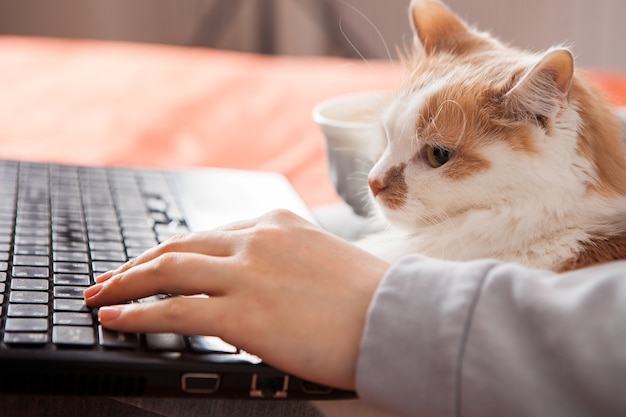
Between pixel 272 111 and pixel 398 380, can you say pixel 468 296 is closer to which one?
pixel 398 380

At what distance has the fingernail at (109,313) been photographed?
600 mm

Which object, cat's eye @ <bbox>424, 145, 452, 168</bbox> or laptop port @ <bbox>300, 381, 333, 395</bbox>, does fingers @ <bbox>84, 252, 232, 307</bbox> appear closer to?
laptop port @ <bbox>300, 381, 333, 395</bbox>

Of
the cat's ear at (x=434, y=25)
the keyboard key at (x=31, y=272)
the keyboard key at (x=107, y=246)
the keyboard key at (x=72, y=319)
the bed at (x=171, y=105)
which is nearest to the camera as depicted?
the keyboard key at (x=72, y=319)

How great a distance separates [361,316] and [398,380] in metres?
0.06

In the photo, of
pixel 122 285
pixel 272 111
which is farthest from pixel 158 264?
pixel 272 111

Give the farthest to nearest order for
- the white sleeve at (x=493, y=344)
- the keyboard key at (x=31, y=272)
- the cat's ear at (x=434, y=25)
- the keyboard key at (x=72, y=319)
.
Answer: the cat's ear at (x=434, y=25) < the keyboard key at (x=31, y=272) < the keyboard key at (x=72, y=319) < the white sleeve at (x=493, y=344)

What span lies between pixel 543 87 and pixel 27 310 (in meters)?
0.49

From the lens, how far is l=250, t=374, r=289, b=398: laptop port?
0.57m

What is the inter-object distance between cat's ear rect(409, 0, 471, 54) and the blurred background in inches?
73.6

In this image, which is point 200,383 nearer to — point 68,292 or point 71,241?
point 68,292

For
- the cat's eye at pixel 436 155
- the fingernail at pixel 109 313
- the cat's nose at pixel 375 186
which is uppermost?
the cat's eye at pixel 436 155

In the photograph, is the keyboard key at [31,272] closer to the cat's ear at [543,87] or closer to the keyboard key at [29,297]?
the keyboard key at [29,297]

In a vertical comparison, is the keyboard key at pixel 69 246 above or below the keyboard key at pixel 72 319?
below

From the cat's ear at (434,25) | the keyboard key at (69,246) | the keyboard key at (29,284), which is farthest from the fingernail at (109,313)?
the cat's ear at (434,25)
